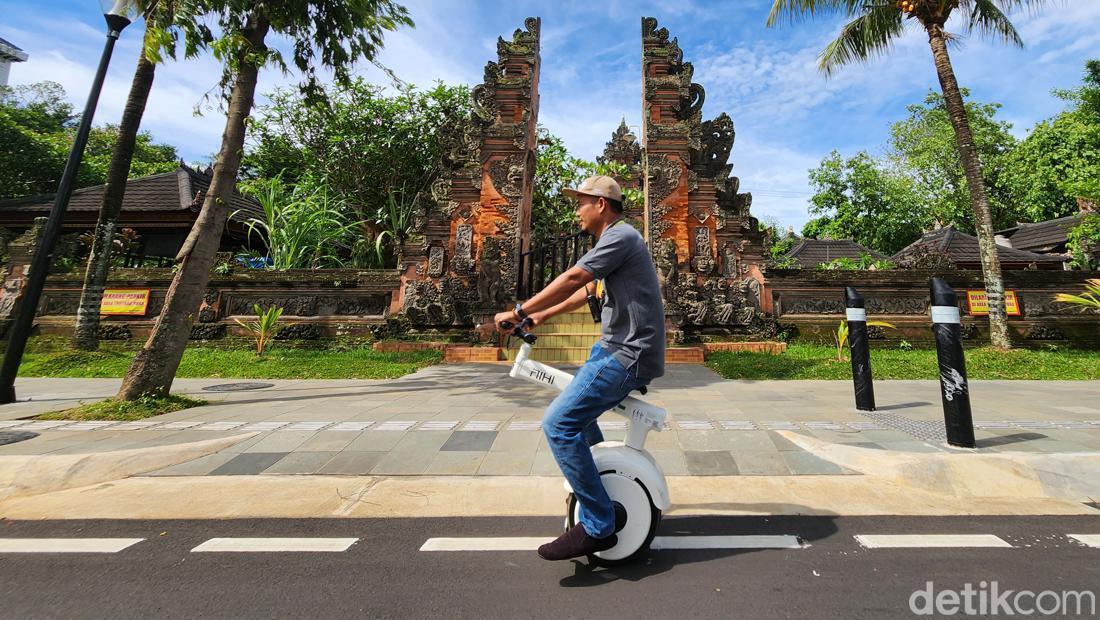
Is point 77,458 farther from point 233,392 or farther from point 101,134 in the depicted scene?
point 101,134

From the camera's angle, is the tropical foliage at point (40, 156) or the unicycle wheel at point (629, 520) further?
the tropical foliage at point (40, 156)

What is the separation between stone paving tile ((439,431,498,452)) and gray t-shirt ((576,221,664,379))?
6.85 ft

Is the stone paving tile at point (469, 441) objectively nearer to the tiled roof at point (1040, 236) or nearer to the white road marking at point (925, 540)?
the white road marking at point (925, 540)

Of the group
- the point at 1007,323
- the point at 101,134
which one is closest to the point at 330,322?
the point at 1007,323

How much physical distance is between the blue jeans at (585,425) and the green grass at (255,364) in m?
6.15

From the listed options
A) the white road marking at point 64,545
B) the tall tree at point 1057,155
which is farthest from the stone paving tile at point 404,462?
the tall tree at point 1057,155

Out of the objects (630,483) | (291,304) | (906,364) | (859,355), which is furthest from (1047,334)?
(291,304)

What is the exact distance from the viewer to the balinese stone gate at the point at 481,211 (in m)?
9.84

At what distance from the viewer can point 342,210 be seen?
14.4 m

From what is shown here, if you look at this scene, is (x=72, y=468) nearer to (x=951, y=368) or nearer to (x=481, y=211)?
(x=951, y=368)

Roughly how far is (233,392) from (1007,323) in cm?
1397

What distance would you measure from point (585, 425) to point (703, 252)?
28.7 ft

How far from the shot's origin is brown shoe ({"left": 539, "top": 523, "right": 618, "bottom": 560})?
6.41ft

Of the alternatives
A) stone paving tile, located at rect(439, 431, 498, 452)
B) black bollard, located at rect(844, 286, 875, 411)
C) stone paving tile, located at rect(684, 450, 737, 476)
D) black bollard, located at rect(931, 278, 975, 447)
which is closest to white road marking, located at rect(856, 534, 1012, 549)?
stone paving tile, located at rect(684, 450, 737, 476)
